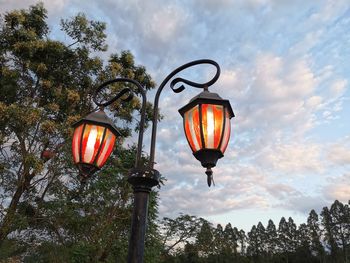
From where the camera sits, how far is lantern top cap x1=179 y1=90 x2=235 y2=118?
3000mm

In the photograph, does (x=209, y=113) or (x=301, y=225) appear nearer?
(x=209, y=113)

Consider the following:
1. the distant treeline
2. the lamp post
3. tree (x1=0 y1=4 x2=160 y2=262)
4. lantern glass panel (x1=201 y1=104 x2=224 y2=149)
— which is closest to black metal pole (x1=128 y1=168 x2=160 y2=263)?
the lamp post

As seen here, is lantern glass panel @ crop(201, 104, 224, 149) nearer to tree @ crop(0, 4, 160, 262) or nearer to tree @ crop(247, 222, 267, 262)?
tree @ crop(0, 4, 160, 262)

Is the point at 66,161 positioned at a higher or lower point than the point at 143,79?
lower

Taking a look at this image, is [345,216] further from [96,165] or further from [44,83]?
[96,165]

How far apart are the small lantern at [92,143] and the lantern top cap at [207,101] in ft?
2.68

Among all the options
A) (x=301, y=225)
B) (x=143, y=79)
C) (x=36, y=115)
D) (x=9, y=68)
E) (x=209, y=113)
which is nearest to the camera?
(x=209, y=113)

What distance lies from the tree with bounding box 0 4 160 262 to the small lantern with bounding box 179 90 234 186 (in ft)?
22.0

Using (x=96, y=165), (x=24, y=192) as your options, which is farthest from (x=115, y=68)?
(x=96, y=165)

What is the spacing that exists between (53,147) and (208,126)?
7621mm

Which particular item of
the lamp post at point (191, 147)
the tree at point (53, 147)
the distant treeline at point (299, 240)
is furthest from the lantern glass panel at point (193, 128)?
the distant treeline at point (299, 240)

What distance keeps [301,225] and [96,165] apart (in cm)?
6034

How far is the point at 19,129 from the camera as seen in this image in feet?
30.1

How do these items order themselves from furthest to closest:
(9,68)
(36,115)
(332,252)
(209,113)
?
(332,252), (9,68), (36,115), (209,113)
